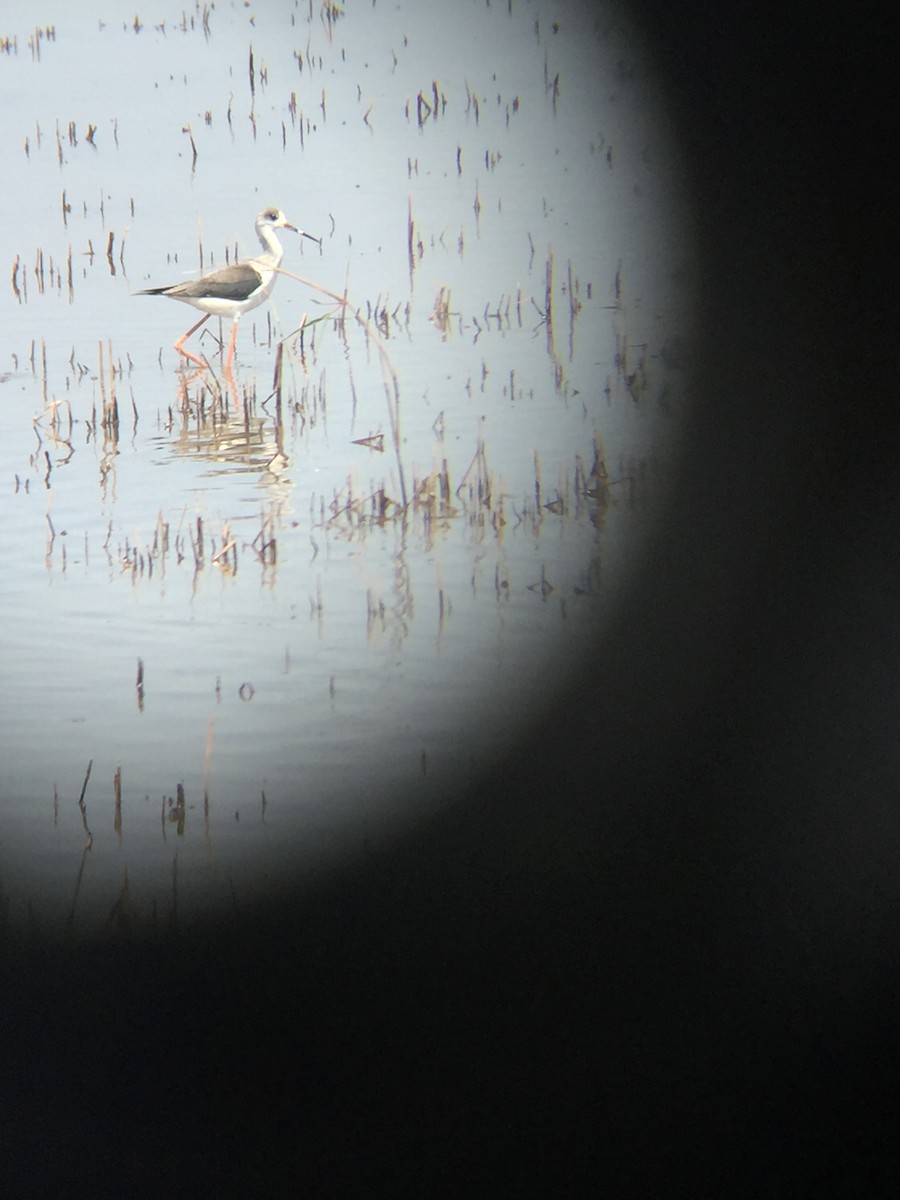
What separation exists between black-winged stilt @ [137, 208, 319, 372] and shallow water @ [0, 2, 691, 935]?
14 centimetres

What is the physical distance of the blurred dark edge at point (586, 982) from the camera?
7.54 feet

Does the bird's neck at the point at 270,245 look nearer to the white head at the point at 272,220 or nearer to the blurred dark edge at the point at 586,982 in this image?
the white head at the point at 272,220

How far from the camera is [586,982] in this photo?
2.58m

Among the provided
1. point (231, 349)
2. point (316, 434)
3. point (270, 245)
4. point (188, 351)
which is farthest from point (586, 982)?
point (270, 245)

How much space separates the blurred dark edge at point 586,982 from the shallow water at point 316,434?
0.62 feet

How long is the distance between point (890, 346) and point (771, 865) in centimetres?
285

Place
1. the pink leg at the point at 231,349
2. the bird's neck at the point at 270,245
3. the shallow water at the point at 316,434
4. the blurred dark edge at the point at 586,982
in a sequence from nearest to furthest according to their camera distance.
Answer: the blurred dark edge at the point at 586,982
the shallow water at the point at 316,434
the pink leg at the point at 231,349
the bird's neck at the point at 270,245

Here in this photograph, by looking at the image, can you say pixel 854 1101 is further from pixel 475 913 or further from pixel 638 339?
pixel 638 339

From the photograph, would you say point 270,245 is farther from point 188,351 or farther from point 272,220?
point 188,351

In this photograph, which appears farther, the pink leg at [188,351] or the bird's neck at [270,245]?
the bird's neck at [270,245]

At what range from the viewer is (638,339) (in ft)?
19.7

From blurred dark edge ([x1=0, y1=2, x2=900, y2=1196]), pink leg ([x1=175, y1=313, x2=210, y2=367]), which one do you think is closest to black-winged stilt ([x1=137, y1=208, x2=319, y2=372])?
pink leg ([x1=175, y1=313, x2=210, y2=367])

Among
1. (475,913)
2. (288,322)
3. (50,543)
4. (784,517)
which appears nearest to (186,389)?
(288,322)

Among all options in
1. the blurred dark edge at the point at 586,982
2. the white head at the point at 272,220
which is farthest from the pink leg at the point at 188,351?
the blurred dark edge at the point at 586,982
